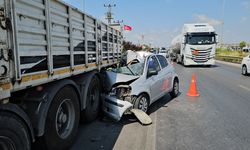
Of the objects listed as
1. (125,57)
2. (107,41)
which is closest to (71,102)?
(107,41)

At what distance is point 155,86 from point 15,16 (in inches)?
195

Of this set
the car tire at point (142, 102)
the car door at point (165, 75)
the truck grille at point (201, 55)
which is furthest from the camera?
the truck grille at point (201, 55)

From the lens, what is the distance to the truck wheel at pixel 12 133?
8.77ft

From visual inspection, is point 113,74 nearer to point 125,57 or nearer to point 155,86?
point 155,86

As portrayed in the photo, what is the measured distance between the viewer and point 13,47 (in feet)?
9.11

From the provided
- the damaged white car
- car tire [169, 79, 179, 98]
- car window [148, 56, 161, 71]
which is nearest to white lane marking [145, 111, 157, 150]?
the damaged white car

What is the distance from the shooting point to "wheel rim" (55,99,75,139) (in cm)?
438

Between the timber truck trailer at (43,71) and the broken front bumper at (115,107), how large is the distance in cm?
45

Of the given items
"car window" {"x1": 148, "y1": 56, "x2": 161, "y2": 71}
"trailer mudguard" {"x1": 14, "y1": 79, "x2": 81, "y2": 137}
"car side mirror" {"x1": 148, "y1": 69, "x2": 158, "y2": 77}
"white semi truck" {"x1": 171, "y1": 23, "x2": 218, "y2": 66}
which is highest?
"white semi truck" {"x1": 171, "y1": 23, "x2": 218, "y2": 66}

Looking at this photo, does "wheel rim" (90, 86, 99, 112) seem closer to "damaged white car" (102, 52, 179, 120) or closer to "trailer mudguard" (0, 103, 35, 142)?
"damaged white car" (102, 52, 179, 120)

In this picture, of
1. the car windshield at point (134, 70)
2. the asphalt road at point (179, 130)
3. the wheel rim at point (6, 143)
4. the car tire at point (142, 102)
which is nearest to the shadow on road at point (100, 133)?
the asphalt road at point (179, 130)

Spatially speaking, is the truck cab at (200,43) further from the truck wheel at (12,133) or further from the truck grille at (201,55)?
the truck wheel at (12,133)

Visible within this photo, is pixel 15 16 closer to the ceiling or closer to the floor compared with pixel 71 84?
closer to the ceiling

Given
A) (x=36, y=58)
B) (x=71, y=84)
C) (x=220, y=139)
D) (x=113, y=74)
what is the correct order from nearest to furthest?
1. (x=36, y=58)
2. (x=71, y=84)
3. (x=220, y=139)
4. (x=113, y=74)
